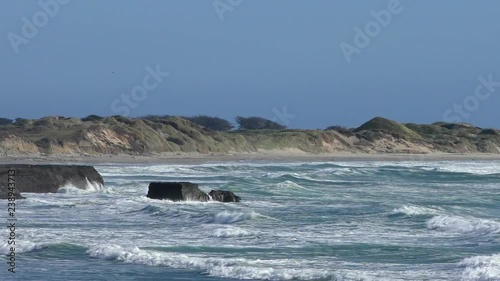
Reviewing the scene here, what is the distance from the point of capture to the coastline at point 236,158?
178 feet

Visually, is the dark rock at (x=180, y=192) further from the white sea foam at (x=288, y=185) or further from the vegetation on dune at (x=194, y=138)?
the vegetation on dune at (x=194, y=138)

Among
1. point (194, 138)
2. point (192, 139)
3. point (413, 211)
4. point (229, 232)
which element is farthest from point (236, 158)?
point (229, 232)

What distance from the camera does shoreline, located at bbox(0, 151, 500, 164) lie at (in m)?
54.3

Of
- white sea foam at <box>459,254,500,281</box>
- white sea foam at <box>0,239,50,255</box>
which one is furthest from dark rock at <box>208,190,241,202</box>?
white sea foam at <box>459,254,500,281</box>

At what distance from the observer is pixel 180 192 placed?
29.8 metres

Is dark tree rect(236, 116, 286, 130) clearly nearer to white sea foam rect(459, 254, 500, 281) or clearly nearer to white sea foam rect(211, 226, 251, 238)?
white sea foam rect(211, 226, 251, 238)

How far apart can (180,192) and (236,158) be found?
37.7m

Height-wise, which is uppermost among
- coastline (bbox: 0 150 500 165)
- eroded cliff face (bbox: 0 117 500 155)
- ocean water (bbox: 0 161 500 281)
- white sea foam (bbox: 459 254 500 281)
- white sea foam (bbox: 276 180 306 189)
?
eroded cliff face (bbox: 0 117 500 155)

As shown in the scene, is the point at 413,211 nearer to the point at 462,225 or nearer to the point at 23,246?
the point at 462,225

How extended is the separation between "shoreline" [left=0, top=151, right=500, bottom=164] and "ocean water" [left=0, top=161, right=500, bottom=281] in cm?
1742

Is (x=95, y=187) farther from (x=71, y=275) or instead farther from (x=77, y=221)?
(x=71, y=275)

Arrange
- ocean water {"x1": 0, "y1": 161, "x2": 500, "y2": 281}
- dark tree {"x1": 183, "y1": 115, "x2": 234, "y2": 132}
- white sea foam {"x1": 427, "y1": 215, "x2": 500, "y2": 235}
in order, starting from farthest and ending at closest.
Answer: dark tree {"x1": 183, "y1": 115, "x2": 234, "y2": 132}
white sea foam {"x1": 427, "y1": 215, "x2": 500, "y2": 235}
ocean water {"x1": 0, "y1": 161, "x2": 500, "y2": 281}

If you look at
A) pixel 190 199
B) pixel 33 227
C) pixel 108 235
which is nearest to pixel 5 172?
pixel 190 199

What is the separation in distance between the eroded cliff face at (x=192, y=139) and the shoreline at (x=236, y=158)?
1083 millimetres
